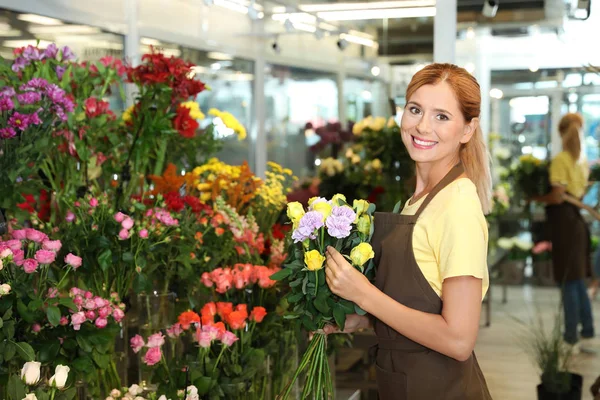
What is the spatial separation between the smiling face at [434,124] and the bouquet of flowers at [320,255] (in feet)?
0.62

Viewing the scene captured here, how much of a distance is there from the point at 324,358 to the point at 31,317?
0.72m

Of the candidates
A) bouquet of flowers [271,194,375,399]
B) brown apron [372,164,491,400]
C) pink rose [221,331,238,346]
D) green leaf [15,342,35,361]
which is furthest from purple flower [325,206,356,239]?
green leaf [15,342,35,361]

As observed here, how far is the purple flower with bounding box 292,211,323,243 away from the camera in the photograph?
1.86 metres

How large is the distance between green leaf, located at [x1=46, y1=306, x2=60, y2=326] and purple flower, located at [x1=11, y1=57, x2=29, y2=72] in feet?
3.52

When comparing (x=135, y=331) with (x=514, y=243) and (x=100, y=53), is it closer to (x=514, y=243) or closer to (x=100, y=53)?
(x=100, y=53)

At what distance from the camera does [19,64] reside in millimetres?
2791

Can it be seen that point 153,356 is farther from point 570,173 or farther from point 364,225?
point 570,173

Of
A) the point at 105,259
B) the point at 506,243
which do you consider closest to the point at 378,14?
the point at 506,243

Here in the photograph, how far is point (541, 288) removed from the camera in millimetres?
4570

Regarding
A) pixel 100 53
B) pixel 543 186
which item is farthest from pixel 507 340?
pixel 100 53

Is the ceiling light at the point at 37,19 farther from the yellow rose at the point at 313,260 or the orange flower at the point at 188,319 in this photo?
the yellow rose at the point at 313,260

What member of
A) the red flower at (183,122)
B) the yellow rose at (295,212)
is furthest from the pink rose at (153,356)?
the red flower at (183,122)

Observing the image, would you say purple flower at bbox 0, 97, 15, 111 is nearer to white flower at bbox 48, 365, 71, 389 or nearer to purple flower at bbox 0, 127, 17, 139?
purple flower at bbox 0, 127, 17, 139

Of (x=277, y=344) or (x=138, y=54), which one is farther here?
(x=138, y=54)
